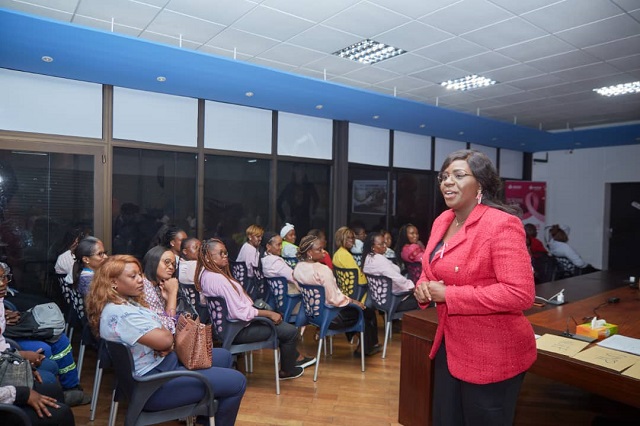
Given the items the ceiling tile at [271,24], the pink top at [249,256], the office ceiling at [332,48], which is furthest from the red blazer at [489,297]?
the pink top at [249,256]

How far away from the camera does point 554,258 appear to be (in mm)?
6242

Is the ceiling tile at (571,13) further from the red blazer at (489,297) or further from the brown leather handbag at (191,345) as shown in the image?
the brown leather handbag at (191,345)

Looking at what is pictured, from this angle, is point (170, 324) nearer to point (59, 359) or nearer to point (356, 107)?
point (59, 359)

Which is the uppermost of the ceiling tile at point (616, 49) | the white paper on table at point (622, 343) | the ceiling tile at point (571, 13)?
the ceiling tile at point (616, 49)

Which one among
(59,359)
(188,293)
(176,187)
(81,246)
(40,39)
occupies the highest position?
(40,39)

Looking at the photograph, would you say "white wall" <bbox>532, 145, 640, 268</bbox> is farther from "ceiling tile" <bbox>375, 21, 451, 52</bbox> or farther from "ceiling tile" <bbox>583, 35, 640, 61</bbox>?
"ceiling tile" <bbox>375, 21, 451, 52</bbox>

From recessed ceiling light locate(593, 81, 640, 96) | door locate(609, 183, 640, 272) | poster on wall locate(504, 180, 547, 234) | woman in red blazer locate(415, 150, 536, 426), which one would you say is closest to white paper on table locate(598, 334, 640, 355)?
woman in red blazer locate(415, 150, 536, 426)

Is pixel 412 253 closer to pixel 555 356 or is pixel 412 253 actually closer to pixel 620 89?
pixel 555 356

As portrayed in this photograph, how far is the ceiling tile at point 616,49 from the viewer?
416 cm

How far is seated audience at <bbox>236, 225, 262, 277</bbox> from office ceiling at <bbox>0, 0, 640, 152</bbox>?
167 cm

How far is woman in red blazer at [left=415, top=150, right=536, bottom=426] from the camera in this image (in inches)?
54.6

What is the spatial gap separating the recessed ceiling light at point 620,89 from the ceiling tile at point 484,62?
1.97 m

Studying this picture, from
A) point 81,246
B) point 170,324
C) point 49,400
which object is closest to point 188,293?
point 81,246

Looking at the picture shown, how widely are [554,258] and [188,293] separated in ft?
17.3
